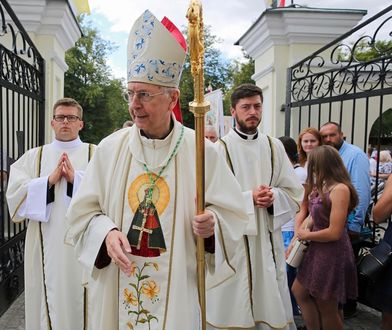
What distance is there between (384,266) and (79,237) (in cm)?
204

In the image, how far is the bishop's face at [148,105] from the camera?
2.20 metres

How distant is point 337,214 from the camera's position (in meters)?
3.26

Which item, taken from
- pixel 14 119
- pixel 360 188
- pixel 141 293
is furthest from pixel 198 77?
pixel 14 119

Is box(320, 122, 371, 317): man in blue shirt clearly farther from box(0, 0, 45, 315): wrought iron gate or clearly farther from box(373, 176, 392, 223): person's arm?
box(0, 0, 45, 315): wrought iron gate

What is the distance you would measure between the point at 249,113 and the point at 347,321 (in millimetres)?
2387

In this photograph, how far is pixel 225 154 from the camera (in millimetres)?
3592

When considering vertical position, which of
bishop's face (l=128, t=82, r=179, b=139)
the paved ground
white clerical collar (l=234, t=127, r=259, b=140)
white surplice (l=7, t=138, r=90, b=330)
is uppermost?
bishop's face (l=128, t=82, r=179, b=139)

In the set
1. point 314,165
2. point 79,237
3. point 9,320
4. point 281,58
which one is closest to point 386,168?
point 281,58

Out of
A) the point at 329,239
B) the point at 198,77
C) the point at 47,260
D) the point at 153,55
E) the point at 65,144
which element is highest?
the point at 153,55

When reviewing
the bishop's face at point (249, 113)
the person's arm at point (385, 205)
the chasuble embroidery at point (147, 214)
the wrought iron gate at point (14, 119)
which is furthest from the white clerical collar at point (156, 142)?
the wrought iron gate at point (14, 119)

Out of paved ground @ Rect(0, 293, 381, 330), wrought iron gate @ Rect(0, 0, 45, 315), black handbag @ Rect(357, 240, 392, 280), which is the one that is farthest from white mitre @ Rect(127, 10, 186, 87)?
paved ground @ Rect(0, 293, 381, 330)

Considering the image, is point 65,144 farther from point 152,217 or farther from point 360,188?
point 360,188

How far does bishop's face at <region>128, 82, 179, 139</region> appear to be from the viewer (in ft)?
7.22

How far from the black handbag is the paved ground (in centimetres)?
140
